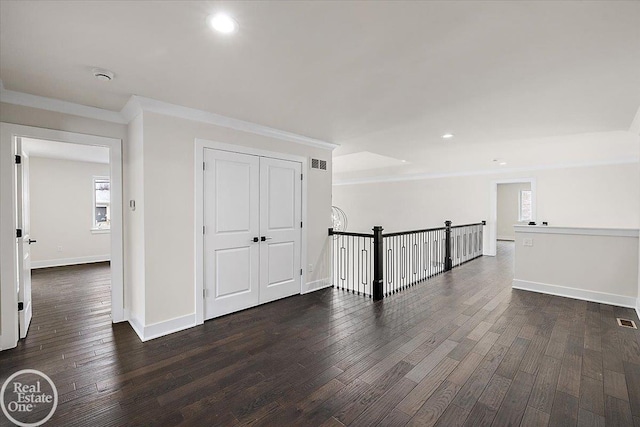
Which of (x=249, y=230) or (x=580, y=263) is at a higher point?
(x=249, y=230)

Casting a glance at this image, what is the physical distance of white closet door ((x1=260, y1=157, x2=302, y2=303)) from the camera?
4000 mm

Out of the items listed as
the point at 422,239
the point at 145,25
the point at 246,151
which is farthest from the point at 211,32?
the point at 422,239

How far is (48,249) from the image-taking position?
6.52 metres

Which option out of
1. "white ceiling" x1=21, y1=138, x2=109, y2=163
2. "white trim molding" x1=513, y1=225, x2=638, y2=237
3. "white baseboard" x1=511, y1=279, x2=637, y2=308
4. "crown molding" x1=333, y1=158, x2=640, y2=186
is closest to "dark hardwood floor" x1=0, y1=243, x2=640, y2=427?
"white baseboard" x1=511, y1=279, x2=637, y2=308

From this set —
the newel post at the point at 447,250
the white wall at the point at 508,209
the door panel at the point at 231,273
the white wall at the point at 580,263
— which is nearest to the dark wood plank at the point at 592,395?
the white wall at the point at 580,263

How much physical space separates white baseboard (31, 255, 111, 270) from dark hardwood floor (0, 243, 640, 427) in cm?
342

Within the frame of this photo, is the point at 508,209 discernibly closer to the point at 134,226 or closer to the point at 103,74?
the point at 134,226

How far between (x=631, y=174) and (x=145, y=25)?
29.6ft

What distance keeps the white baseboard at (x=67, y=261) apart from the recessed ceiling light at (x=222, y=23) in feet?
24.7

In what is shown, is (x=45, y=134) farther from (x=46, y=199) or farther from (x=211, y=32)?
(x=46, y=199)

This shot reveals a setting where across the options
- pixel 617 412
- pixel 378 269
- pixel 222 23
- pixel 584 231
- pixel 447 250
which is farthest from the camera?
pixel 447 250

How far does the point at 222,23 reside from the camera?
1.74 metres

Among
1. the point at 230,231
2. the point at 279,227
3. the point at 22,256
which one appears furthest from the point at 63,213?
the point at 279,227

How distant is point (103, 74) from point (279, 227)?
2.56m
